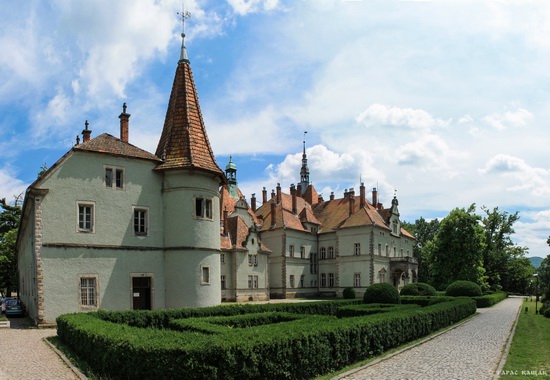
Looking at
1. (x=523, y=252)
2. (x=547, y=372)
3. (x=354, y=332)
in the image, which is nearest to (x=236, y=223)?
(x=354, y=332)

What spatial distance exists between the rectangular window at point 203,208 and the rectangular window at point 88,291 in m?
6.54

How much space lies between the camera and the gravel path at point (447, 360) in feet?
39.0

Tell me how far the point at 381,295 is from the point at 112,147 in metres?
19.3

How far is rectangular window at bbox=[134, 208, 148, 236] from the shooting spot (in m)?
26.1

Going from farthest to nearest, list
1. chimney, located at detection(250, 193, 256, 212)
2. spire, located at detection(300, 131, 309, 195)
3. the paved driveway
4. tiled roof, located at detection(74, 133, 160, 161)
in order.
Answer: spire, located at detection(300, 131, 309, 195) → chimney, located at detection(250, 193, 256, 212) → tiled roof, located at detection(74, 133, 160, 161) → the paved driveway

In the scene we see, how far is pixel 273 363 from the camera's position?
10680 millimetres

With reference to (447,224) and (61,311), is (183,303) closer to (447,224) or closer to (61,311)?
(61,311)

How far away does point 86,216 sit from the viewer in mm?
24609

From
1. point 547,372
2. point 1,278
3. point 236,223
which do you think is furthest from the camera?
point 1,278

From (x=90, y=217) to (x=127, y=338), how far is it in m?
14.9

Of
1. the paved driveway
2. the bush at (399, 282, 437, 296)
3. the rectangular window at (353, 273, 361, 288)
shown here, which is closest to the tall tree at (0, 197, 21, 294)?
the paved driveway

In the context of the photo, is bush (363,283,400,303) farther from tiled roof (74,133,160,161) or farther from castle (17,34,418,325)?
tiled roof (74,133,160,161)

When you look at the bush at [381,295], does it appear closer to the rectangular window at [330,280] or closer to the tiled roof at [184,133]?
the tiled roof at [184,133]

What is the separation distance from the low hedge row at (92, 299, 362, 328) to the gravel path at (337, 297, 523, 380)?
8689 mm
